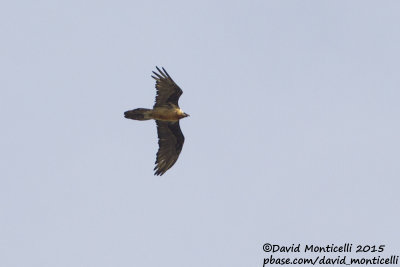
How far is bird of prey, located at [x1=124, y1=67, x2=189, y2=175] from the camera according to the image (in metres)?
43.6

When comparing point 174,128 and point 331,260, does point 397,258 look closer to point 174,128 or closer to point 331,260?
Result: point 331,260

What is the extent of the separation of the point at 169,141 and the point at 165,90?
2888 mm

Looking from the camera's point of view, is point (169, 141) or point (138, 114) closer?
point (138, 114)

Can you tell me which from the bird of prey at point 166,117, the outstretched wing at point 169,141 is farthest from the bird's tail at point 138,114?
the outstretched wing at point 169,141

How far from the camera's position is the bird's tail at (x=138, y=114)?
4328 cm

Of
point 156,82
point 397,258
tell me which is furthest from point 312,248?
point 156,82

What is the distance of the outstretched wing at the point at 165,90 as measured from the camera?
4356 centimetres

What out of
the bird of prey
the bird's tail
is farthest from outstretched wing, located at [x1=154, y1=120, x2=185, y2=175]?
the bird's tail

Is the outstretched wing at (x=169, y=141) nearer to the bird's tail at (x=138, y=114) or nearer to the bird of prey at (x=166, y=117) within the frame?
the bird of prey at (x=166, y=117)

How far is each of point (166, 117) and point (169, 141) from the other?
1.50 meters

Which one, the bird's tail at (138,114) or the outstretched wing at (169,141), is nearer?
the bird's tail at (138,114)

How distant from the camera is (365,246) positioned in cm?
4575

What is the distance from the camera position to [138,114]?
43438 mm

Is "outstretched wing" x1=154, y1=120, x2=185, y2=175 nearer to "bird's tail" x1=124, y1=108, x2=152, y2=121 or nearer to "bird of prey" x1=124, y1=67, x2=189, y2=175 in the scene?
"bird of prey" x1=124, y1=67, x2=189, y2=175
